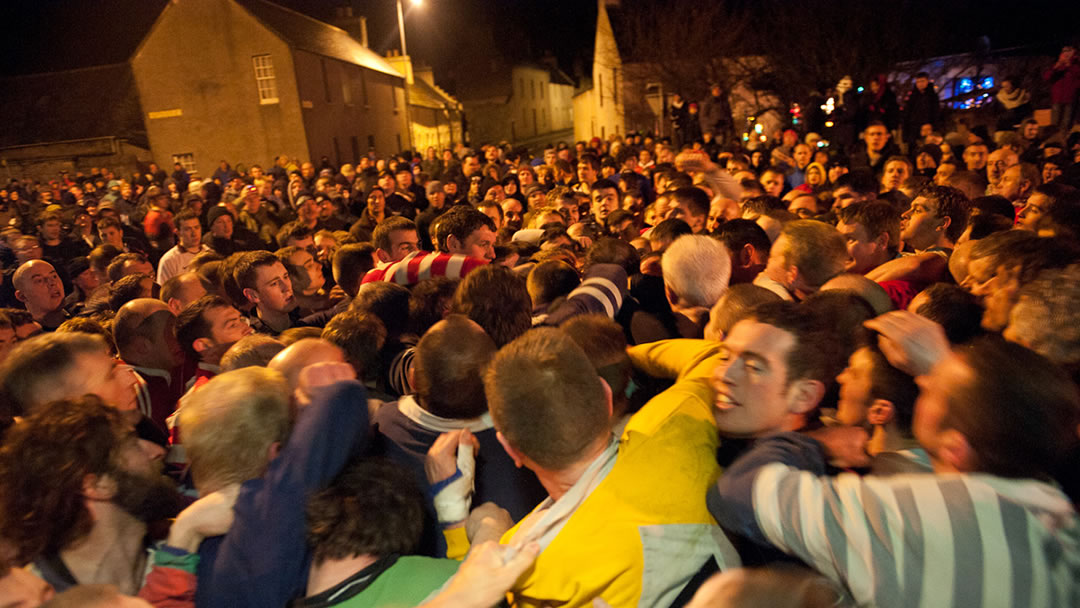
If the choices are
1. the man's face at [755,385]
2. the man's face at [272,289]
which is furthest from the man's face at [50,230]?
the man's face at [755,385]

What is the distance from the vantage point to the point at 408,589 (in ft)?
5.55

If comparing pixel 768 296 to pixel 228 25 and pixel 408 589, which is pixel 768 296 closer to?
pixel 408 589

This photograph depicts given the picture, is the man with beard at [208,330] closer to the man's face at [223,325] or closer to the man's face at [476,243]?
the man's face at [223,325]

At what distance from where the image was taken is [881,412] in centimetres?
204

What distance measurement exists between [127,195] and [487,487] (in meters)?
19.4

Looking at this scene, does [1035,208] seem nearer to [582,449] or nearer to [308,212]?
[582,449]

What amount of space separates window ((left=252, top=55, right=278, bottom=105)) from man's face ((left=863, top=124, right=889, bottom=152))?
2671 cm

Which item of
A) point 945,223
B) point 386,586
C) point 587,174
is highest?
point 587,174

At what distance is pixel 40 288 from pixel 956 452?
6984mm

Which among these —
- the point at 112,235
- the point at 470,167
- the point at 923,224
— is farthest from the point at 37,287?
the point at 470,167

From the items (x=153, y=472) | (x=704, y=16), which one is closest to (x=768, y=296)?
(x=153, y=472)

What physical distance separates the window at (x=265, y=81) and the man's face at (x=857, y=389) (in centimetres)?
3068

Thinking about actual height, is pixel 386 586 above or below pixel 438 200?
below

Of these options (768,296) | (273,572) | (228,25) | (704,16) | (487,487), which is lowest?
(487,487)
